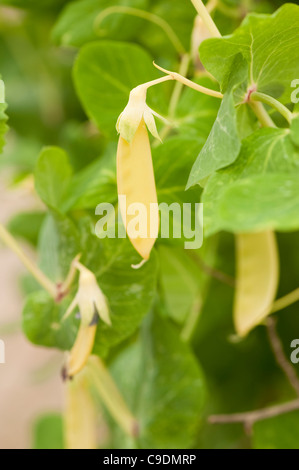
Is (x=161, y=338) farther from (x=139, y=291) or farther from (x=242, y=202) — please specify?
(x=242, y=202)

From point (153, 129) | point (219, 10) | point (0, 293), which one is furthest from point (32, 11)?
point (0, 293)

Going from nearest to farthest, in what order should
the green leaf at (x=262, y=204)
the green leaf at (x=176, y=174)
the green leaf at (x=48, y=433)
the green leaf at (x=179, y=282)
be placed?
the green leaf at (x=262, y=204) → the green leaf at (x=176, y=174) → the green leaf at (x=179, y=282) → the green leaf at (x=48, y=433)

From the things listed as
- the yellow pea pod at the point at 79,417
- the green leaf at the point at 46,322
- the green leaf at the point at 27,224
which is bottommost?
the yellow pea pod at the point at 79,417

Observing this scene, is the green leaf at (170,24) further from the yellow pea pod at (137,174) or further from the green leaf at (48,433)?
the green leaf at (48,433)

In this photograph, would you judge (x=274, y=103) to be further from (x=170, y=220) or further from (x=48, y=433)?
(x=48, y=433)

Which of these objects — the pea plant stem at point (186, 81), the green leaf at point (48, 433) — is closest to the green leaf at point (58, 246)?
the pea plant stem at point (186, 81)

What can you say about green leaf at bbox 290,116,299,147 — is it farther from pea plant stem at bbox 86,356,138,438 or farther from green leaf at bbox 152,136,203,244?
pea plant stem at bbox 86,356,138,438

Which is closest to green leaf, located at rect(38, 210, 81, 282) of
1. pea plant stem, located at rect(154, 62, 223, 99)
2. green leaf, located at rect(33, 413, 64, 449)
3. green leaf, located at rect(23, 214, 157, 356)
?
green leaf, located at rect(23, 214, 157, 356)
